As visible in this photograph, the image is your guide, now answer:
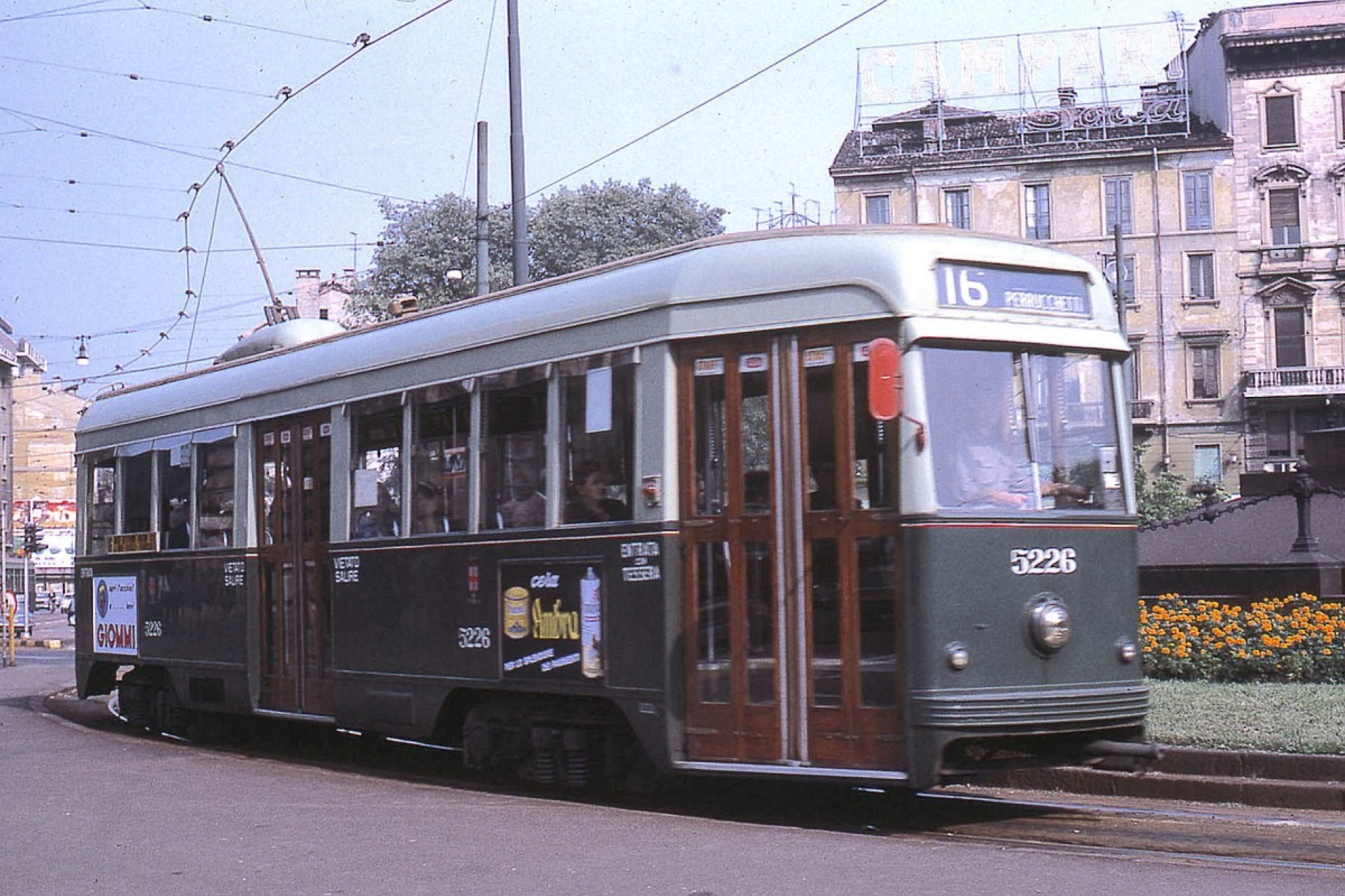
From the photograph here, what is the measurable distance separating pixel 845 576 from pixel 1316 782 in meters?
3.17

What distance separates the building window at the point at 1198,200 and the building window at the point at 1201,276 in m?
0.95

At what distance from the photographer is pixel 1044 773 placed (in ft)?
35.2

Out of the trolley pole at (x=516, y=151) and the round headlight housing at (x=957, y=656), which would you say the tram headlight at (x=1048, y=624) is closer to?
the round headlight housing at (x=957, y=656)

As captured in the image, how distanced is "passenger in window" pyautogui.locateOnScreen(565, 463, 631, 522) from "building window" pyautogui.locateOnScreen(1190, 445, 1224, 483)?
4811 centimetres

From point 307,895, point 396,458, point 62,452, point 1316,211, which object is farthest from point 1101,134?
point 62,452

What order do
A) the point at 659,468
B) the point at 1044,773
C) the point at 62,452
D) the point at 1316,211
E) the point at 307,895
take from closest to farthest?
the point at 307,895 → the point at 659,468 → the point at 1044,773 → the point at 1316,211 → the point at 62,452

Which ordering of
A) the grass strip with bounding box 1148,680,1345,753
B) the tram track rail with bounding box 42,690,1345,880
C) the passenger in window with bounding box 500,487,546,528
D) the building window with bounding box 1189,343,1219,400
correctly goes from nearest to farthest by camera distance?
the tram track rail with bounding box 42,690,1345,880 → the grass strip with bounding box 1148,680,1345,753 → the passenger in window with bounding box 500,487,546,528 → the building window with bounding box 1189,343,1219,400

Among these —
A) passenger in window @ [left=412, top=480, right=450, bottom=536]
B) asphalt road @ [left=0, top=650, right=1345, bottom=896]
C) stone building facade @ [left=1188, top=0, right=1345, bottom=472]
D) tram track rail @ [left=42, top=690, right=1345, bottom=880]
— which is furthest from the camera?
stone building facade @ [left=1188, top=0, right=1345, bottom=472]

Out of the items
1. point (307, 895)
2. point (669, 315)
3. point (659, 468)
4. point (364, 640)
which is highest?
point (669, 315)

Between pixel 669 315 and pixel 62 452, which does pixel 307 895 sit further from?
pixel 62 452

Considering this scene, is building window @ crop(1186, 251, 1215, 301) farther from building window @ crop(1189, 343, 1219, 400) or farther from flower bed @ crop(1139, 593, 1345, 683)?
flower bed @ crop(1139, 593, 1345, 683)

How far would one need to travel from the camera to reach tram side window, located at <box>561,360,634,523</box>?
1002 centimetres

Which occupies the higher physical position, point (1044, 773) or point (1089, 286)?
point (1089, 286)

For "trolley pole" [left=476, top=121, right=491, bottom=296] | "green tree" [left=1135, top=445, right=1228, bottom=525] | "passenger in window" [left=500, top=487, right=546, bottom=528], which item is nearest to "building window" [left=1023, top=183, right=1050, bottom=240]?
"green tree" [left=1135, top=445, right=1228, bottom=525]
